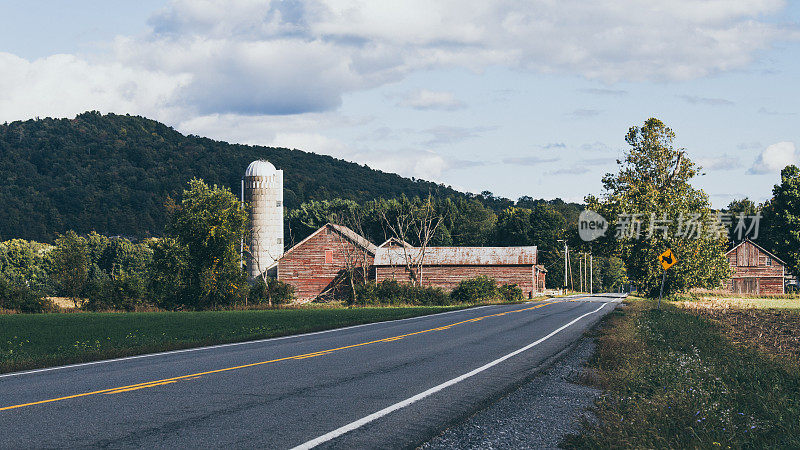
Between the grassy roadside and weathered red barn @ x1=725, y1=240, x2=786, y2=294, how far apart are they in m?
73.3

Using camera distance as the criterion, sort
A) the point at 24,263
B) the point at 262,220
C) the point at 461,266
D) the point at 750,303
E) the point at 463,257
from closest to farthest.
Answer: the point at 750,303 < the point at 461,266 < the point at 463,257 < the point at 262,220 < the point at 24,263

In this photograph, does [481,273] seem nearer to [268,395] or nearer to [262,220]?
[262,220]

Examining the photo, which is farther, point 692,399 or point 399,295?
point 399,295

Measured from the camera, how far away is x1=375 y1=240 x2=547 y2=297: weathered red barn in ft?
219

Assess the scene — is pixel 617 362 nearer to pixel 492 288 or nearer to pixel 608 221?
pixel 608 221

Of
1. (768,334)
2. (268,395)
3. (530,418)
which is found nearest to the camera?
(530,418)

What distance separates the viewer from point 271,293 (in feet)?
180

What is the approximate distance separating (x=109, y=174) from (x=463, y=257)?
87842 mm

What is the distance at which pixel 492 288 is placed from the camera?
59562 mm

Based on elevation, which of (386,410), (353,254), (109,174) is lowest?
(386,410)

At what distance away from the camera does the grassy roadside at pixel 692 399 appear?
765cm

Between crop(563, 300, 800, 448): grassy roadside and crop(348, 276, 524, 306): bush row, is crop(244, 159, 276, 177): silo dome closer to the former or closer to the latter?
crop(348, 276, 524, 306): bush row

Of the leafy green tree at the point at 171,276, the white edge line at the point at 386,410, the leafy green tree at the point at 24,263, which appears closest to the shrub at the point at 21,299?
the leafy green tree at the point at 171,276

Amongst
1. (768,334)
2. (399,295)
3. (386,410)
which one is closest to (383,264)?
(399,295)
